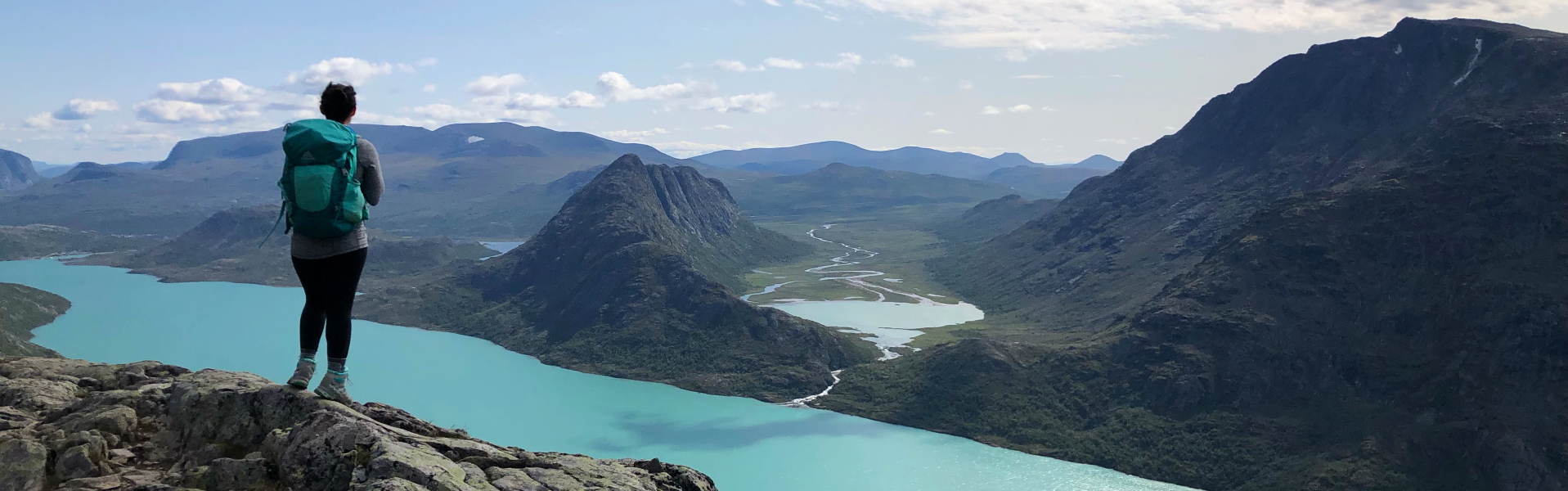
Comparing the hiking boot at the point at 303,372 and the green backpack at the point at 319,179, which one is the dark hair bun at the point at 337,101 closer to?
the green backpack at the point at 319,179

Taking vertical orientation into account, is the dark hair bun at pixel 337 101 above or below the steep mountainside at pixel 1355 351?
above

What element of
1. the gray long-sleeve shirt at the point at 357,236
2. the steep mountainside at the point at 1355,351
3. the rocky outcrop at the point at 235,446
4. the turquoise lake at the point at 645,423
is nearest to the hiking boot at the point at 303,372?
the rocky outcrop at the point at 235,446

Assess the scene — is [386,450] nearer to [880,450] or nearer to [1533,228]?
[880,450]

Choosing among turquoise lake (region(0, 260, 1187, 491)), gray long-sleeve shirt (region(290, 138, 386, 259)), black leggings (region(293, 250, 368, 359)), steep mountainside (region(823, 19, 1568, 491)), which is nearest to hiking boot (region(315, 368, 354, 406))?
black leggings (region(293, 250, 368, 359))

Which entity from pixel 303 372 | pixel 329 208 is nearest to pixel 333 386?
pixel 303 372

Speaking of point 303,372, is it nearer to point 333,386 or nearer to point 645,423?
point 333,386

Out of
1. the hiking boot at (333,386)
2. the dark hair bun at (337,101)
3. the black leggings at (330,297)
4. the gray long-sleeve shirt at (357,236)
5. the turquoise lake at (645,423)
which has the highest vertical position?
the dark hair bun at (337,101)

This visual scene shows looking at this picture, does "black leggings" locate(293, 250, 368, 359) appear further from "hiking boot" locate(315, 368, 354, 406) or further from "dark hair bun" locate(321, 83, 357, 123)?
"dark hair bun" locate(321, 83, 357, 123)
